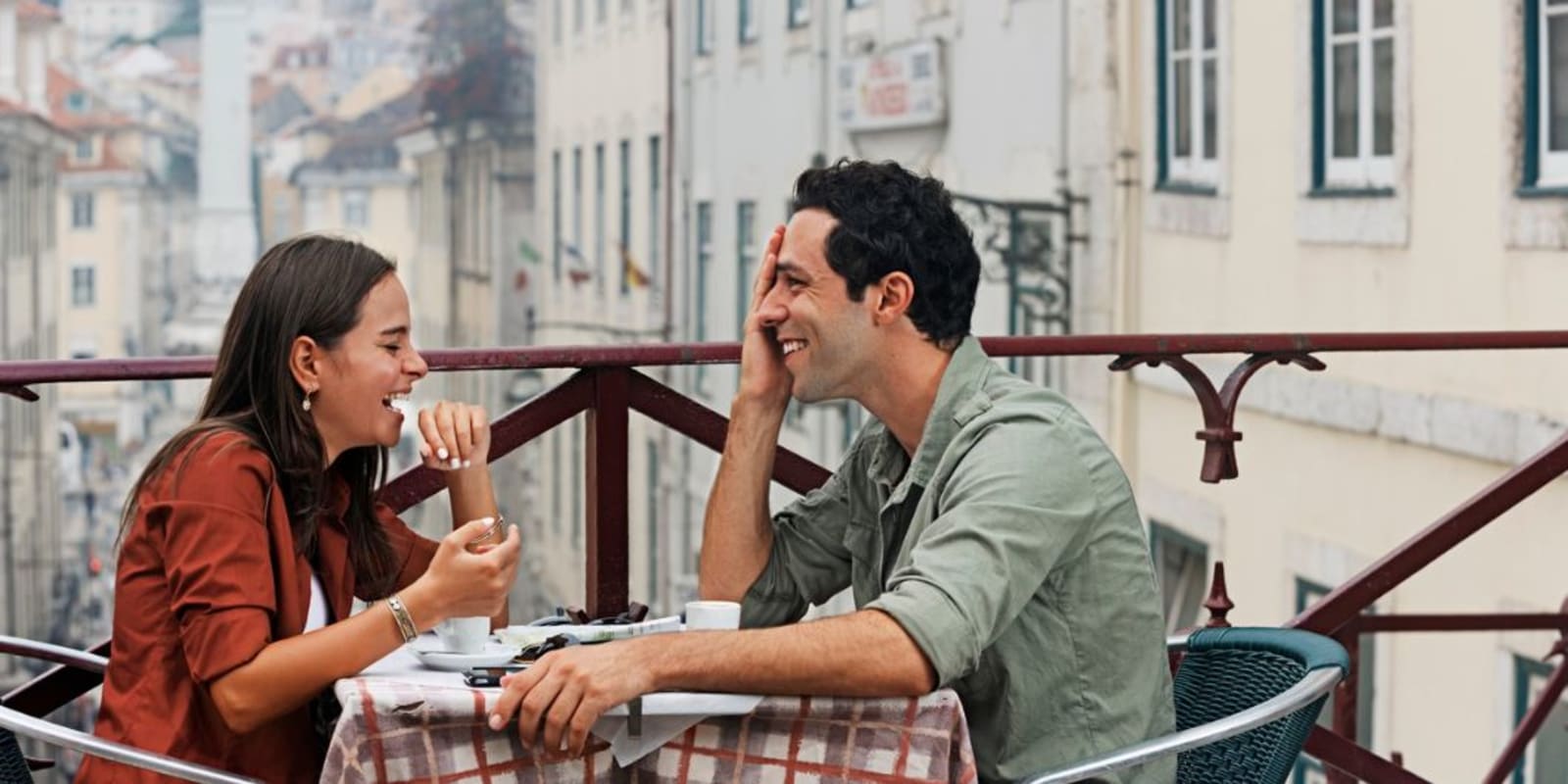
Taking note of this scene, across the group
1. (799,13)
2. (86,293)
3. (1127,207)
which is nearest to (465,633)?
(1127,207)

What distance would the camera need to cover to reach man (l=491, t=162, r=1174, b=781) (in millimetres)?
2682

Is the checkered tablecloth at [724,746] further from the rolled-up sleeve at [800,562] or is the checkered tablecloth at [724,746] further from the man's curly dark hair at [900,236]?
the rolled-up sleeve at [800,562]

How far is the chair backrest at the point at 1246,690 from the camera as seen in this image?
9.87 ft

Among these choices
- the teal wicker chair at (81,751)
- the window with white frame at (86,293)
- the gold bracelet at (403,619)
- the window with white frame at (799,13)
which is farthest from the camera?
the window with white frame at (86,293)

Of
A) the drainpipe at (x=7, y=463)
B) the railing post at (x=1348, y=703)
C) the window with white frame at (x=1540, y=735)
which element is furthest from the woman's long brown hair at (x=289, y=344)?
the drainpipe at (x=7, y=463)

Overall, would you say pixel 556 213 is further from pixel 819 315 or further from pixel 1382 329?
pixel 819 315

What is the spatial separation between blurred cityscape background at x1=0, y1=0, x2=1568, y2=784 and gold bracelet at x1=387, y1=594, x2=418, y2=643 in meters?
0.52

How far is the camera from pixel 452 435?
11.0 feet

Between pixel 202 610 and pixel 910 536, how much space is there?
31.3 inches

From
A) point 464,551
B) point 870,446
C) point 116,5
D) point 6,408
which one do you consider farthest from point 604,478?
point 116,5

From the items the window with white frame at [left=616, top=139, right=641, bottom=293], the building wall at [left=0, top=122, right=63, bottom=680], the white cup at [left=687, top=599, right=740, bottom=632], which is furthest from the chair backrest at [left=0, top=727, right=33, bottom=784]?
the building wall at [left=0, top=122, right=63, bottom=680]

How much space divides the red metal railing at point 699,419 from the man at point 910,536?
0.48 m

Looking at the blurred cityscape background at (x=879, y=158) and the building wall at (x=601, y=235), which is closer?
the blurred cityscape background at (x=879, y=158)

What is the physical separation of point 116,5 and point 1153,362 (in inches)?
1395
